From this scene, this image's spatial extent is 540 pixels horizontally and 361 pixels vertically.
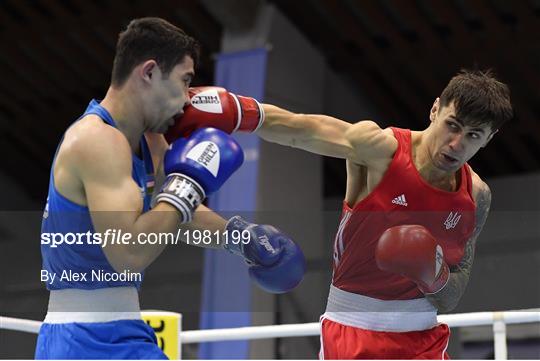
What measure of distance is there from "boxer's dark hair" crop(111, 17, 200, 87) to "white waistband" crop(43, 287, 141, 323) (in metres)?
0.48

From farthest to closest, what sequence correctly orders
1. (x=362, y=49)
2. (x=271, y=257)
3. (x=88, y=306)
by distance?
(x=362, y=49) → (x=271, y=257) → (x=88, y=306)

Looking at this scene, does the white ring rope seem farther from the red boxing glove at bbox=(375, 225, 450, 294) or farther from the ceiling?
the ceiling


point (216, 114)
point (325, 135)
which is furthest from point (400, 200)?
point (216, 114)

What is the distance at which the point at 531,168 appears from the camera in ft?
27.6

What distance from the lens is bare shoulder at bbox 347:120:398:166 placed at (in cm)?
256

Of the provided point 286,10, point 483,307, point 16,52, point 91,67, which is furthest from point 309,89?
point 483,307

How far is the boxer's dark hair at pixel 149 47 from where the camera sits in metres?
2.05

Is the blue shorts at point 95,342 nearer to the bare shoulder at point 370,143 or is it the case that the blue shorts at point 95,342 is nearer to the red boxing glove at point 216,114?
the red boxing glove at point 216,114

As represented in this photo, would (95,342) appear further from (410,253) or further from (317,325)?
(317,325)

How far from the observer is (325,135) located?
2.54 metres

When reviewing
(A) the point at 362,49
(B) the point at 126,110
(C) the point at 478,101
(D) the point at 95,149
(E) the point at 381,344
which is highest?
(A) the point at 362,49

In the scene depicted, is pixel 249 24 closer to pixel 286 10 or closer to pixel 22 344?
pixel 286 10

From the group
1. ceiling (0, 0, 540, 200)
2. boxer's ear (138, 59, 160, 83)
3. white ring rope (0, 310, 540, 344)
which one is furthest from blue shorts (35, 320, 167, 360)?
ceiling (0, 0, 540, 200)

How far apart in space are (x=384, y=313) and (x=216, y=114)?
31.1 inches
